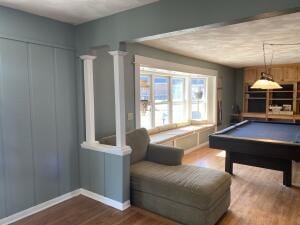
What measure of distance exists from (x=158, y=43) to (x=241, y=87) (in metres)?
4.96

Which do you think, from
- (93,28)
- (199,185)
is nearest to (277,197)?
(199,185)

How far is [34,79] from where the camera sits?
2.71 m

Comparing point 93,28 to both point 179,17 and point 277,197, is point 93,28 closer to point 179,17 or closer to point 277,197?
point 179,17

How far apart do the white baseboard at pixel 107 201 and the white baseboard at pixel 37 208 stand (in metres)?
0.16

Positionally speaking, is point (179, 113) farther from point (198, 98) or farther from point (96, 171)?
point (96, 171)

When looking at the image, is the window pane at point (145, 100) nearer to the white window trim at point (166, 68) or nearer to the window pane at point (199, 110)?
the white window trim at point (166, 68)

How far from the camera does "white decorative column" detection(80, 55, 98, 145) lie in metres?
3.06

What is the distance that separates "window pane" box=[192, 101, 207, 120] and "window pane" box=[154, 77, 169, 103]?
1.33 m

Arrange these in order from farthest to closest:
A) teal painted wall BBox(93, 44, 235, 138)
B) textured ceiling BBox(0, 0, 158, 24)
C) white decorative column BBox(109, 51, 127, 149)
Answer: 1. teal painted wall BBox(93, 44, 235, 138)
2. white decorative column BBox(109, 51, 127, 149)
3. textured ceiling BBox(0, 0, 158, 24)

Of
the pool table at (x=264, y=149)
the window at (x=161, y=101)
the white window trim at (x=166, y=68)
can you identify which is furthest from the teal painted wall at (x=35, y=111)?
the window at (x=161, y=101)

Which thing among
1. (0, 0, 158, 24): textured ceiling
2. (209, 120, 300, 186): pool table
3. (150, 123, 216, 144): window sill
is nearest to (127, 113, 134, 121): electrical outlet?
(150, 123, 216, 144): window sill

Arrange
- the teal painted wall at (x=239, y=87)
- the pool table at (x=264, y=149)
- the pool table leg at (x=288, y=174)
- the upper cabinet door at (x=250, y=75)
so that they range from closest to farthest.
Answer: the pool table at (x=264, y=149)
the pool table leg at (x=288, y=174)
the upper cabinet door at (x=250, y=75)
the teal painted wall at (x=239, y=87)

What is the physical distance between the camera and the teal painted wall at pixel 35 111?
2.49 metres

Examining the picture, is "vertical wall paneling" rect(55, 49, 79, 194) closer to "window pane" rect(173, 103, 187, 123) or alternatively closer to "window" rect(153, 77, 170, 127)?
"window" rect(153, 77, 170, 127)
